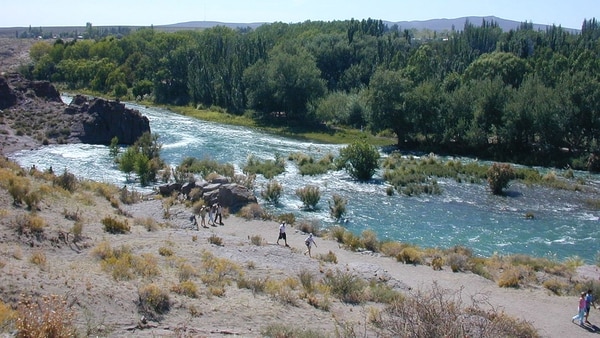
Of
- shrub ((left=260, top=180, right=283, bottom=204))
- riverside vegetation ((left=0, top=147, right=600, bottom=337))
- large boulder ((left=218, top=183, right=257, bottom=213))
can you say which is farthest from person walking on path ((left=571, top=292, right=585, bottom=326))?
shrub ((left=260, top=180, right=283, bottom=204))

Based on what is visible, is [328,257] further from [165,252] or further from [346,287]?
[165,252]

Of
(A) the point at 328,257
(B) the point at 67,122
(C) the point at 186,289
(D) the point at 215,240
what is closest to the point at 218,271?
(C) the point at 186,289

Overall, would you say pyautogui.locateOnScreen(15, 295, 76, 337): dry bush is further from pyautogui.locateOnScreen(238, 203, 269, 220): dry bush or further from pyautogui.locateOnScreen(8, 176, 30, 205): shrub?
pyautogui.locateOnScreen(238, 203, 269, 220): dry bush

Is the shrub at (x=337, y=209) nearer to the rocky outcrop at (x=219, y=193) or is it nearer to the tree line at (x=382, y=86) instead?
the rocky outcrop at (x=219, y=193)

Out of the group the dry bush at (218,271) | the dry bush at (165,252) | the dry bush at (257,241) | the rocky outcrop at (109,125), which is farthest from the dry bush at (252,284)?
the rocky outcrop at (109,125)

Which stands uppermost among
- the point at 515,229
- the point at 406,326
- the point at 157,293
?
the point at 406,326

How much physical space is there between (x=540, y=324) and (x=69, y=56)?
119 metres

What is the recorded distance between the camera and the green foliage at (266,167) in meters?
47.6

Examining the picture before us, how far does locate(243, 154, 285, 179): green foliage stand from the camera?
47.6m

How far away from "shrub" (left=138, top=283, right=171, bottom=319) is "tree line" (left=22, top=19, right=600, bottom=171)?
151 ft

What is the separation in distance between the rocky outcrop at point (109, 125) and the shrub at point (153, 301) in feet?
146

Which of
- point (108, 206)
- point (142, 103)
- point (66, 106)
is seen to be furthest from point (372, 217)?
point (142, 103)

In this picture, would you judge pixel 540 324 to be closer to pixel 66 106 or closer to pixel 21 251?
pixel 21 251

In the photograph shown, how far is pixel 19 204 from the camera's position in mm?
27062
